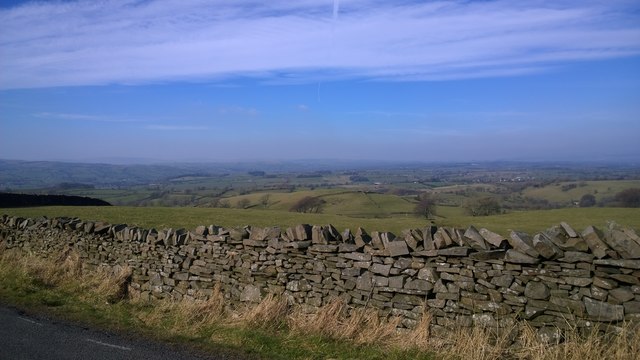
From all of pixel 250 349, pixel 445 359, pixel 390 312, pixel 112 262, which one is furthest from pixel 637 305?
pixel 112 262

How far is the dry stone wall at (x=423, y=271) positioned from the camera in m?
7.52

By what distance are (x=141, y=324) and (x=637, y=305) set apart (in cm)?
874

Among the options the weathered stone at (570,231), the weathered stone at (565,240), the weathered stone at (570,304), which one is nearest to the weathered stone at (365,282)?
the weathered stone at (570,304)

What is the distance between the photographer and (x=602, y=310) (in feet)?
24.3

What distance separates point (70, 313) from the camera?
32.5 ft

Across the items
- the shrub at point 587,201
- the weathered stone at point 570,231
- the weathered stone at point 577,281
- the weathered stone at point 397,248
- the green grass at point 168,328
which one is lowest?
the shrub at point 587,201

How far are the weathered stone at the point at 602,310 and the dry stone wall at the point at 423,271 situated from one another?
0.01 meters

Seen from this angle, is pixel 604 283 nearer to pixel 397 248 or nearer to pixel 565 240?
pixel 565 240

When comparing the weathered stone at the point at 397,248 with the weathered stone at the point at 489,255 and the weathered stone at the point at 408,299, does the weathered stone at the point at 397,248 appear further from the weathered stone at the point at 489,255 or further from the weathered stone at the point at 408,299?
the weathered stone at the point at 489,255

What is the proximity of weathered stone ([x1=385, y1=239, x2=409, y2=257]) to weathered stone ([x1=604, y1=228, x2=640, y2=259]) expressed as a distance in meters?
3.37

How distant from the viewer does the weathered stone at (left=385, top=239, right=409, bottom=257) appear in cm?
909

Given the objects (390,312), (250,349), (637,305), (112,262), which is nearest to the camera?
(637,305)

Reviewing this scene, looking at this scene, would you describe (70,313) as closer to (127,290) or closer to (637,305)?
(127,290)

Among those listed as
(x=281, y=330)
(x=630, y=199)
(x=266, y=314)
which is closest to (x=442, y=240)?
(x=281, y=330)
